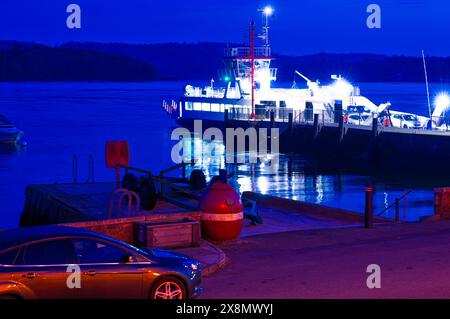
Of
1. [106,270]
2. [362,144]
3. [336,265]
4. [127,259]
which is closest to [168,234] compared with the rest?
[336,265]

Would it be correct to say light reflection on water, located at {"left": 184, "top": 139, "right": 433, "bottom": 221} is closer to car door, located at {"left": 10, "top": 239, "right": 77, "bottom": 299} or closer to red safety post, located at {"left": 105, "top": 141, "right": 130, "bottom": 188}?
red safety post, located at {"left": 105, "top": 141, "right": 130, "bottom": 188}

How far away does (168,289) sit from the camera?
9141 mm

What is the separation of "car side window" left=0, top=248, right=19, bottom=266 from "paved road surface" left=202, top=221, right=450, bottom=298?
287 centimetres

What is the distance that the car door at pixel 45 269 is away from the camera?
8.24m

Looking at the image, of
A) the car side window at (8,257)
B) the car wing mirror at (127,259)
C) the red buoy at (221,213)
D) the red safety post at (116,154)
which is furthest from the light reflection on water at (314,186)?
the car side window at (8,257)

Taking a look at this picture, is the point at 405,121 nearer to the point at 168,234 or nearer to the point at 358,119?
the point at 358,119

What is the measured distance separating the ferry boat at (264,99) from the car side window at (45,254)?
2091 inches

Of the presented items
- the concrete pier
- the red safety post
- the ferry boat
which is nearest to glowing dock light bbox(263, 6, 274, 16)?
the ferry boat

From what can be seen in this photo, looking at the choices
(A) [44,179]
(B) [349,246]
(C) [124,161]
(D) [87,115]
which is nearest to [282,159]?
(A) [44,179]

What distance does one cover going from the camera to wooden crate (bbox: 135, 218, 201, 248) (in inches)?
526

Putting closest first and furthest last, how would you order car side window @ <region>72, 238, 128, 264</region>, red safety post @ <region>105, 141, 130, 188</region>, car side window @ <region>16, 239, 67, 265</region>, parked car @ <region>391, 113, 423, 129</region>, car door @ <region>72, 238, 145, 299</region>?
car side window @ <region>16, 239, 67, 265</region>, car door @ <region>72, 238, 145, 299</region>, car side window @ <region>72, 238, 128, 264</region>, red safety post @ <region>105, 141, 130, 188</region>, parked car @ <region>391, 113, 423, 129</region>

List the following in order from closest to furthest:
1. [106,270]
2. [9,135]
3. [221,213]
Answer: [106,270] → [221,213] → [9,135]

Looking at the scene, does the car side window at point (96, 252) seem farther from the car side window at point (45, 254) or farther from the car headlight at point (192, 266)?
the car headlight at point (192, 266)

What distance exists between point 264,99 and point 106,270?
202 ft
